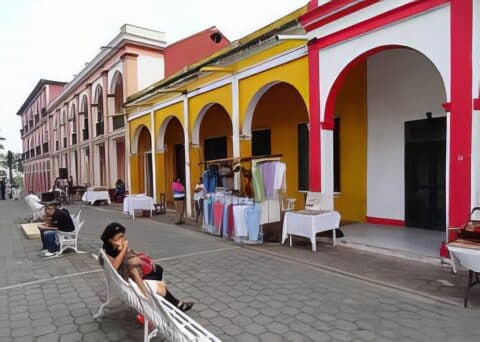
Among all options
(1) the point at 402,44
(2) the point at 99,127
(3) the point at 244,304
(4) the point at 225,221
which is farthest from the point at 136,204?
(2) the point at 99,127

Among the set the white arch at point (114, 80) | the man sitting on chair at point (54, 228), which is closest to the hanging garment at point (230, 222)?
the man sitting on chair at point (54, 228)

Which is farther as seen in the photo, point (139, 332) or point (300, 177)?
point (300, 177)

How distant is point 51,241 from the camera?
6910 mm

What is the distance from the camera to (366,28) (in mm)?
6406

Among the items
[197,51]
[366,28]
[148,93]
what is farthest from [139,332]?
[197,51]

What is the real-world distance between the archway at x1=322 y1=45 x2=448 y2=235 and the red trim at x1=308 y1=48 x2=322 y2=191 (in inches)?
7.4

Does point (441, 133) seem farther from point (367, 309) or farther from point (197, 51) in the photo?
point (197, 51)

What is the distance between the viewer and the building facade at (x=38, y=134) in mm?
34594

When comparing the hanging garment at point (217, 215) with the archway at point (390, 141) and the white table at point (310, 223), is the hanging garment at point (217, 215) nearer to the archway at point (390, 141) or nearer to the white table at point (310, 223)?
the white table at point (310, 223)

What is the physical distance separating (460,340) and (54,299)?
4.39m

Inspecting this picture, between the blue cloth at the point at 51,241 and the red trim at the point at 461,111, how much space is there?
263 inches

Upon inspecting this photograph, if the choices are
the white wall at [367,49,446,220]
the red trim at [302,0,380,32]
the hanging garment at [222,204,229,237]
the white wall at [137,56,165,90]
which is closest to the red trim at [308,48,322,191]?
the red trim at [302,0,380,32]

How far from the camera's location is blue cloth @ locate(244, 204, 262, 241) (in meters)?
7.48

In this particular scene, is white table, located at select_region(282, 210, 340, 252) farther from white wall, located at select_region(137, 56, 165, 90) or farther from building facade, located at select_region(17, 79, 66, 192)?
building facade, located at select_region(17, 79, 66, 192)
